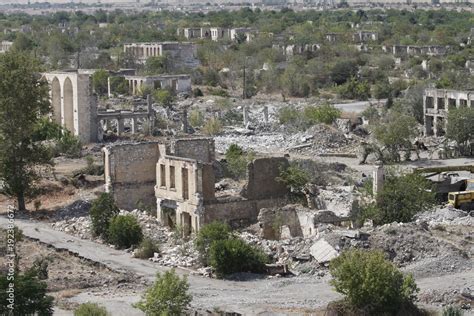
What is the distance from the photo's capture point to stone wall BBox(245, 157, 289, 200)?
107 ft

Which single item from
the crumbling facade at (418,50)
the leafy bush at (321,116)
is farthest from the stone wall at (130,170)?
the crumbling facade at (418,50)

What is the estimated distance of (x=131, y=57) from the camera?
87.8m

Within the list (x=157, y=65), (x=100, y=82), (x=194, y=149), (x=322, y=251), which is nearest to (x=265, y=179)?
(x=194, y=149)

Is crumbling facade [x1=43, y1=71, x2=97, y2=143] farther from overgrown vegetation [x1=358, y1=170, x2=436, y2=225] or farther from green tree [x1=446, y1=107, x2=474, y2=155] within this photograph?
overgrown vegetation [x1=358, y1=170, x2=436, y2=225]

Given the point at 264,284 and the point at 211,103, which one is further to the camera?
the point at 211,103

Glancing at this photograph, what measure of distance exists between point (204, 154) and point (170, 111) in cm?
2439

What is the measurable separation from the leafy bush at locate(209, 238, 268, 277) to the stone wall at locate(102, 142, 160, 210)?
742 cm

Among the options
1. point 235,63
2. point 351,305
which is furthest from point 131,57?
point 351,305

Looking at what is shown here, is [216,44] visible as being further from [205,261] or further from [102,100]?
[205,261]

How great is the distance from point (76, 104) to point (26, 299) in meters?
28.0

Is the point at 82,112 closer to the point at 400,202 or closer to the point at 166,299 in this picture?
the point at 400,202

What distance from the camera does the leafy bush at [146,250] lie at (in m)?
29.2

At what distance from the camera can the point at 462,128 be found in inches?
1822

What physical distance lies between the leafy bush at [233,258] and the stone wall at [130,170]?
7.42 m
